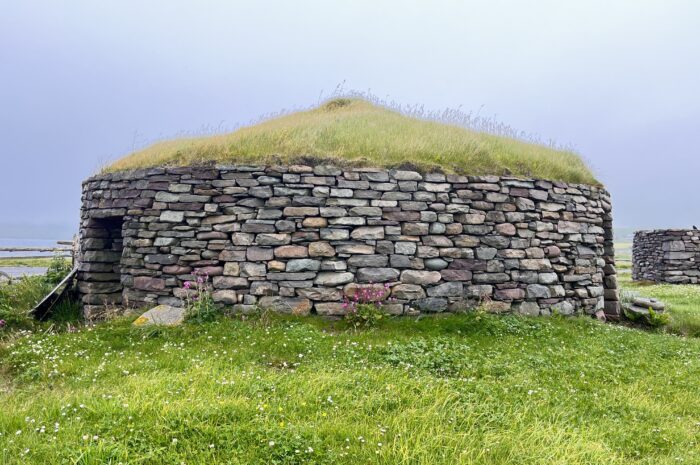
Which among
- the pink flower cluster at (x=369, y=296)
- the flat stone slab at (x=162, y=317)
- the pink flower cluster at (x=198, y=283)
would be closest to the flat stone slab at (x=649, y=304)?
the pink flower cluster at (x=369, y=296)

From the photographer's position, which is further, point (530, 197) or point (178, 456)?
point (530, 197)

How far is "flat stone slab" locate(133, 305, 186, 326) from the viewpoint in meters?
7.10

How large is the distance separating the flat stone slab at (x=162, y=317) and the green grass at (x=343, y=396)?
31cm

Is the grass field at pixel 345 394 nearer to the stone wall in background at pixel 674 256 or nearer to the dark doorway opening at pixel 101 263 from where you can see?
the dark doorway opening at pixel 101 263

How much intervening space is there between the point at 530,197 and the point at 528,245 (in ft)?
3.04

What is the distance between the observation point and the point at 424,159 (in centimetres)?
862

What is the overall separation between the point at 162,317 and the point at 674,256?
20.6m

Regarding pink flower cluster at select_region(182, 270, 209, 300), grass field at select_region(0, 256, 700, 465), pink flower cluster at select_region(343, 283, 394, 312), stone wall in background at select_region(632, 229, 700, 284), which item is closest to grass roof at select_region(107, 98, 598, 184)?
pink flower cluster at select_region(182, 270, 209, 300)

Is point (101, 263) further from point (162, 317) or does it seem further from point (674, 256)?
point (674, 256)

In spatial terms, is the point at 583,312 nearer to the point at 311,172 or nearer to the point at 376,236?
the point at 376,236

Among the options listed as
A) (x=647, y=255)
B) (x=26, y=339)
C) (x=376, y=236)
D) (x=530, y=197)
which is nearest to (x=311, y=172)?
(x=376, y=236)

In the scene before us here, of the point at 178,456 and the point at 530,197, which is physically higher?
the point at 530,197

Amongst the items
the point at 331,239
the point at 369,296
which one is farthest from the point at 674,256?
the point at 331,239

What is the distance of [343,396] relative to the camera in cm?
443
